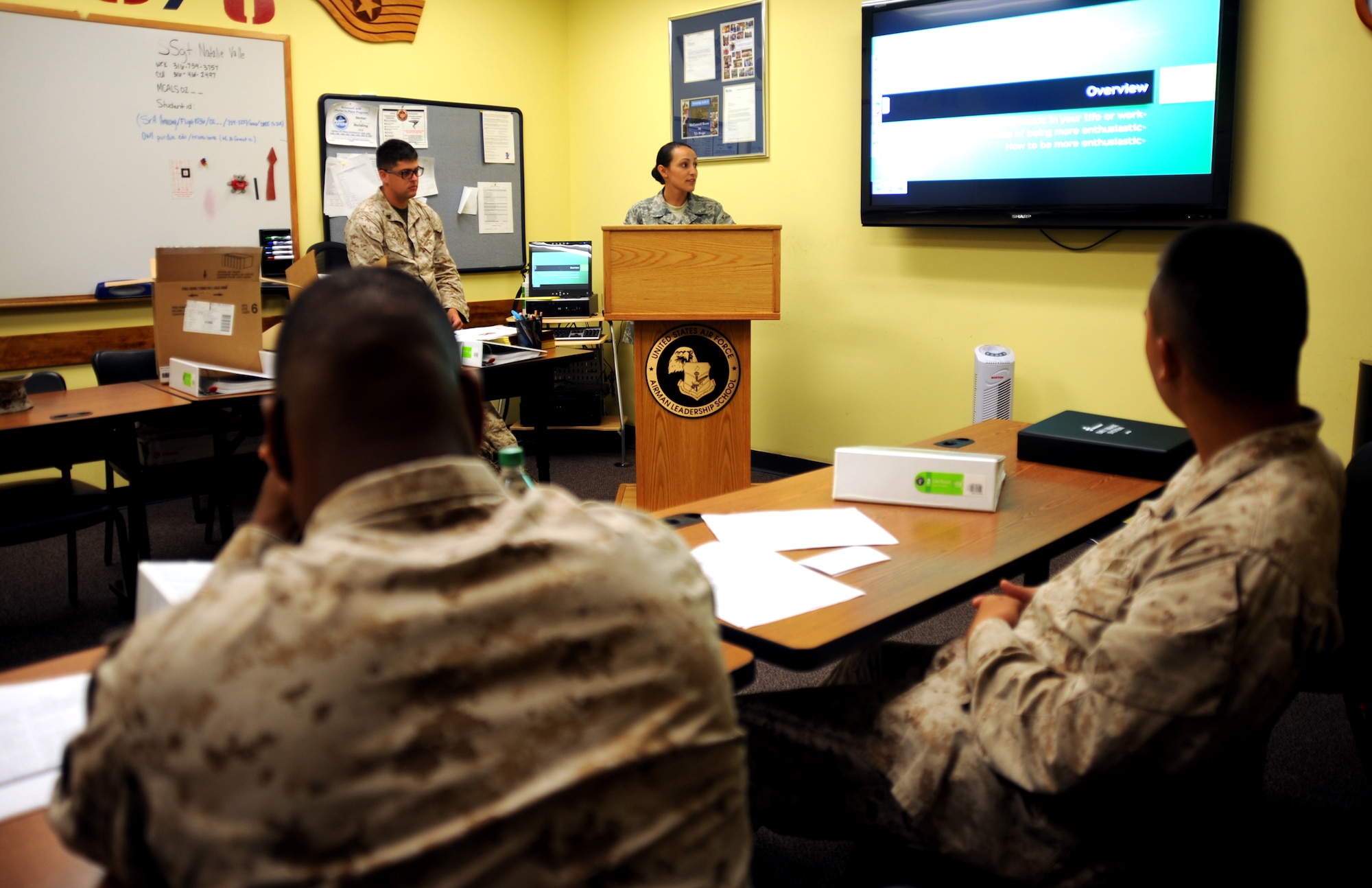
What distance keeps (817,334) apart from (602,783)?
4.59 m

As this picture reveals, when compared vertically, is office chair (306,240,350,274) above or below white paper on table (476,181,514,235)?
below

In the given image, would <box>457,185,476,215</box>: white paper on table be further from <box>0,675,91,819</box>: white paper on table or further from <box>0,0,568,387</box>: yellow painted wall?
<box>0,675,91,819</box>: white paper on table

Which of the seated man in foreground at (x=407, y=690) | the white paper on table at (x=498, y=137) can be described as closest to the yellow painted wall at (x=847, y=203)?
the white paper on table at (x=498, y=137)

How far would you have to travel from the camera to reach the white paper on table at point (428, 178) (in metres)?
5.65

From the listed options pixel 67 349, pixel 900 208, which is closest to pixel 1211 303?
pixel 900 208

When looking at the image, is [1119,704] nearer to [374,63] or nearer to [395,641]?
[395,641]

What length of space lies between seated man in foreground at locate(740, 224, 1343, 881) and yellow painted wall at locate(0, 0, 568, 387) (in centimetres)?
455

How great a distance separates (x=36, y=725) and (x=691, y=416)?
3012mm

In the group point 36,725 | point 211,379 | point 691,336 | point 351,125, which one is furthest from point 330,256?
point 36,725

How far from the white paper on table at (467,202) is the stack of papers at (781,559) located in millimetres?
4329

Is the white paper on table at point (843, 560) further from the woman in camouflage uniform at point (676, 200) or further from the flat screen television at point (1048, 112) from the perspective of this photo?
the woman in camouflage uniform at point (676, 200)

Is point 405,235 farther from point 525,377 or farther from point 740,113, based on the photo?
point 740,113

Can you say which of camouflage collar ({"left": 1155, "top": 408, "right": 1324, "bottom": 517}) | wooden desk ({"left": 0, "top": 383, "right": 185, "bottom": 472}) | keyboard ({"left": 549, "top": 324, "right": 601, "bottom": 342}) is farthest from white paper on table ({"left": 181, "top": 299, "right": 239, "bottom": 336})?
camouflage collar ({"left": 1155, "top": 408, "right": 1324, "bottom": 517})

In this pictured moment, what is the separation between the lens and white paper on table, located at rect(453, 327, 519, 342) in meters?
4.23
